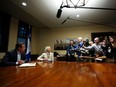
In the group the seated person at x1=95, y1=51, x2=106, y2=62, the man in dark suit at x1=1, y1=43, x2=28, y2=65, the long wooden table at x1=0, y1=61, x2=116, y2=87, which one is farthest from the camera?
the seated person at x1=95, y1=51, x2=106, y2=62

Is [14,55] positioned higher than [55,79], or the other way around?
[14,55]

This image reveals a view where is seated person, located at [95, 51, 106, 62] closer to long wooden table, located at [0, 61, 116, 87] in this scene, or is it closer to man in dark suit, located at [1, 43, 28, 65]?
long wooden table, located at [0, 61, 116, 87]

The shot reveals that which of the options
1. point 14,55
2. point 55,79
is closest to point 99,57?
point 14,55

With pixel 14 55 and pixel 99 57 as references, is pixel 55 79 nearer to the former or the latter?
pixel 14 55

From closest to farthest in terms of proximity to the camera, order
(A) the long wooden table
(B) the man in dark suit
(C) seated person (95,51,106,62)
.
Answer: (A) the long wooden table → (B) the man in dark suit → (C) seated person (95,51,106,62)

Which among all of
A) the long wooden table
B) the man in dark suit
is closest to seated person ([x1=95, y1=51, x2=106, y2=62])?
the long wooden table

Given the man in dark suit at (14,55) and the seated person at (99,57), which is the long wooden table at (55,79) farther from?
the seated person at (99,57)

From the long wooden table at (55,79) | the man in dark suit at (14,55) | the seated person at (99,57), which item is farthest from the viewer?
the seated person at (99,57)

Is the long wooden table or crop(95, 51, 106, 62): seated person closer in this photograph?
the long wooden table

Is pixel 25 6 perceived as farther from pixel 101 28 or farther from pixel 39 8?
pixel 101 28

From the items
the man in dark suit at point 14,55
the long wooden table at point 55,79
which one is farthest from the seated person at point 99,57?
the man in dark suit at point 14,55

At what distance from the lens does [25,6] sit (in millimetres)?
3406

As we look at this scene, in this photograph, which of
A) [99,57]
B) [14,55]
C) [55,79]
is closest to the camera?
[55,79]

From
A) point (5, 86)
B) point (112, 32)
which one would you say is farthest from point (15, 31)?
point (112, 32)
